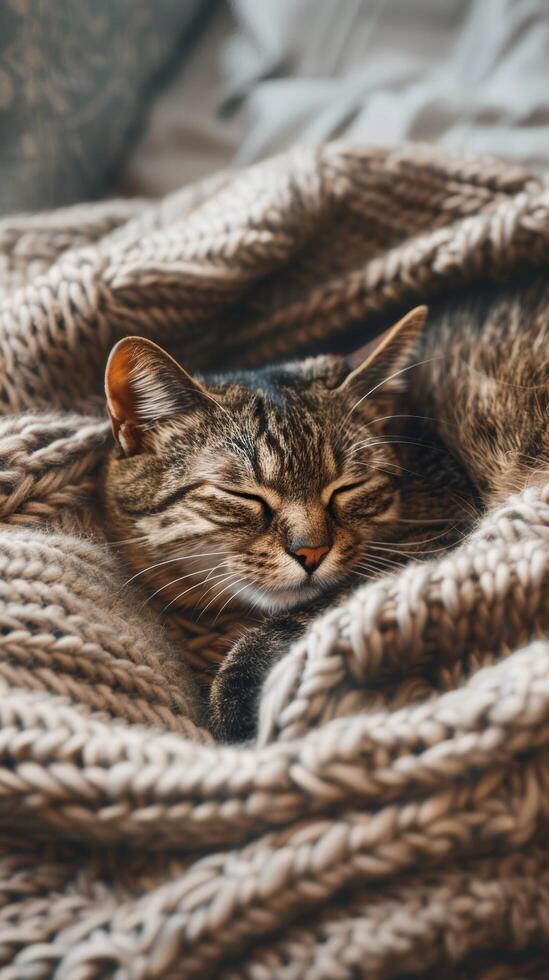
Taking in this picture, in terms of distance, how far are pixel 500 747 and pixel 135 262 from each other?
27.3 inches

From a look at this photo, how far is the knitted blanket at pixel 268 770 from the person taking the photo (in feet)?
1.59

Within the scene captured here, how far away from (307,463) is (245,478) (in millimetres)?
77

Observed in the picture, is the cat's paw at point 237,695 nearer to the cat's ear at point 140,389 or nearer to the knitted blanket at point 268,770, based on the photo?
the knitted blanket at point 268,770

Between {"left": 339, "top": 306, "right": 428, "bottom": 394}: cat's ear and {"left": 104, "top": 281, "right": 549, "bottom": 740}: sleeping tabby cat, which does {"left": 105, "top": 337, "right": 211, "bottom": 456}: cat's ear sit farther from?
{"left": 339, "top": 306, "right": 428, "bottom": 394}: cat's ear

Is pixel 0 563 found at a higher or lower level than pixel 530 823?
higher

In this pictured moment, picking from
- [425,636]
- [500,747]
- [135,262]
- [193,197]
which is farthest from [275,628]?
[193,197]

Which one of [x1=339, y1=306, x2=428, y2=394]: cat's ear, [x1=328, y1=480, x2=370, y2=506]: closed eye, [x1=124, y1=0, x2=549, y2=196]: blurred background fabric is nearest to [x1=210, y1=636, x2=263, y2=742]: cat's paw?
[x1=328, y1=480, x2=370, y2=506]: closed eye

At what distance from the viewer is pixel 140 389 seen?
879 millimetres

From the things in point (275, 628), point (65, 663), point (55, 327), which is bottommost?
point (275, 628)

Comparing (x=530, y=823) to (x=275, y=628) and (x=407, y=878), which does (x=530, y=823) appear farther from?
(x=275, y=628)

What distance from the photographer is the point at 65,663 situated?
647mm

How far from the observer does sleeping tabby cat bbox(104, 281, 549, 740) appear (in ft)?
2.80

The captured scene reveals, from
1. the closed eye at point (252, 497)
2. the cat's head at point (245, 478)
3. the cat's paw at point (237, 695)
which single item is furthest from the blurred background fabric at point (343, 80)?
the cat's paw at point (237, 695)

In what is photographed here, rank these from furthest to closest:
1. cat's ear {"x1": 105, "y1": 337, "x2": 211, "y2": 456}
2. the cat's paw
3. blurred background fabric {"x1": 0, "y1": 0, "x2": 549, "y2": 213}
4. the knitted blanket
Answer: blurred background fabric {"x1": 0, "y1": 0, "x2": 549, "y2": 213} → cat's ear {"x1": 105, "y1": 337, "x2": 211, "y2": 456} → the cat's paw → the knitted blanket
